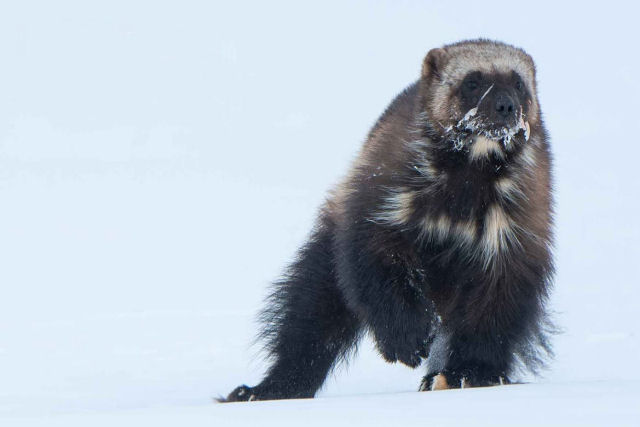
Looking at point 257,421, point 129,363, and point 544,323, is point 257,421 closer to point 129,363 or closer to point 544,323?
point 544,323

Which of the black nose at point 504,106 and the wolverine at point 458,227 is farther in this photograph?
the wolverine at point 458,227

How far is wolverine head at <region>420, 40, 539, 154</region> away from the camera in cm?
457

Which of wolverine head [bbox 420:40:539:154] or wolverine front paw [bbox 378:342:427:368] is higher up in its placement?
wolverine head [bbox 420:40:539:154]

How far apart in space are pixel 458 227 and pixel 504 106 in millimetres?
475

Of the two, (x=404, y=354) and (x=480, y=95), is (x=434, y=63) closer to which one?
(x=480, y=95)

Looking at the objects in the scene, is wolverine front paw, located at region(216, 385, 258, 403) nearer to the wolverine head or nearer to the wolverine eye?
the wolverine head

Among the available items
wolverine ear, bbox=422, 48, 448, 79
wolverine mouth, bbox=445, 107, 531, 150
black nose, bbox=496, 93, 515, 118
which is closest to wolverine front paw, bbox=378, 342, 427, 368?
wolverine mouth, bbox=445, 107, 531, 150

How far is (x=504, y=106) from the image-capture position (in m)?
4.52

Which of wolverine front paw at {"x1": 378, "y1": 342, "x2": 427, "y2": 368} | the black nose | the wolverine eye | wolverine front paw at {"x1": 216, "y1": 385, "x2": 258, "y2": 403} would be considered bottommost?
wolverine front paw at {"x1": 216, "y1": 385, "x2": 258, "y2": 403}

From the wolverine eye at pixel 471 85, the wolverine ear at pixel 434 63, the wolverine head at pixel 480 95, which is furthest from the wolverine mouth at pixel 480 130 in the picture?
the wolverine ear at pixel 434 63

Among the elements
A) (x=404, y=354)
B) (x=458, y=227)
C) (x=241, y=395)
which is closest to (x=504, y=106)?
(x=458, y=227)

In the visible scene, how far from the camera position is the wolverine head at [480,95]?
4.57m

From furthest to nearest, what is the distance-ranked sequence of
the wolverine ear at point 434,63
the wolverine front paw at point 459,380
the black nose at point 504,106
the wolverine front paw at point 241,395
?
the wolverine front paw at point 241,395 < the wolverine ear at point 434,63 < the wolverine front paw at point 459,380 < the black nose at point 504,106

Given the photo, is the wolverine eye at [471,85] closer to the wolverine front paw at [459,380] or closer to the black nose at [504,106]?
the black nose at [504,106]
